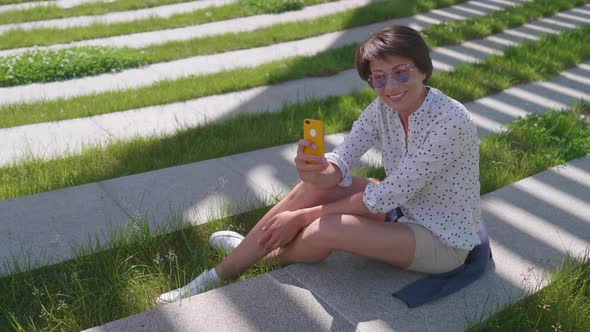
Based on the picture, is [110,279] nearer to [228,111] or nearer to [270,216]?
[270,216]

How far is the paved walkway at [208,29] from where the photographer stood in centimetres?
677

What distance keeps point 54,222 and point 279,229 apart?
1202mm

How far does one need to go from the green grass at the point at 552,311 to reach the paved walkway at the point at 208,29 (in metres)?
4.97

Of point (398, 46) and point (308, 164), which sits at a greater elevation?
point (398, 46)

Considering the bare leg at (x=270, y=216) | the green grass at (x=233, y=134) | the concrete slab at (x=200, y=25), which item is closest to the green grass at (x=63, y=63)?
the green grass at (x=233, y=134)

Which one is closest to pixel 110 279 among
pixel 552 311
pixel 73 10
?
pixel 552 311

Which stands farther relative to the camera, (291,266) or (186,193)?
(186,193)

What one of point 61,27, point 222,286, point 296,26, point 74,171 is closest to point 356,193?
point 222,286

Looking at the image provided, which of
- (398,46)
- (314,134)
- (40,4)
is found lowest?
(40,4)

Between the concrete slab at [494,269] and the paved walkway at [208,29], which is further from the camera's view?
the paved walkway at [208,29]

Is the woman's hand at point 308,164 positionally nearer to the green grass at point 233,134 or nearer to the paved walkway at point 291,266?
the paved walkway at point 291,266

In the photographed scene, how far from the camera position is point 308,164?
9.21 feet

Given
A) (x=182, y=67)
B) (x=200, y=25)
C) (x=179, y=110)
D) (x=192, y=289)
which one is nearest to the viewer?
(x=192, y=289)

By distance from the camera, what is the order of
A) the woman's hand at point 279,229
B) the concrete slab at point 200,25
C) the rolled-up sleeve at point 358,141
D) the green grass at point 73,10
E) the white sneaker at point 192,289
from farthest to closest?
1. the green grass at point 73,10
2. the concrete slab at point 200,25
3. the rolled-up sleeve at point 358,141
4. the woman's hand at point 279,229
5. the white sneaker at point 192,289
